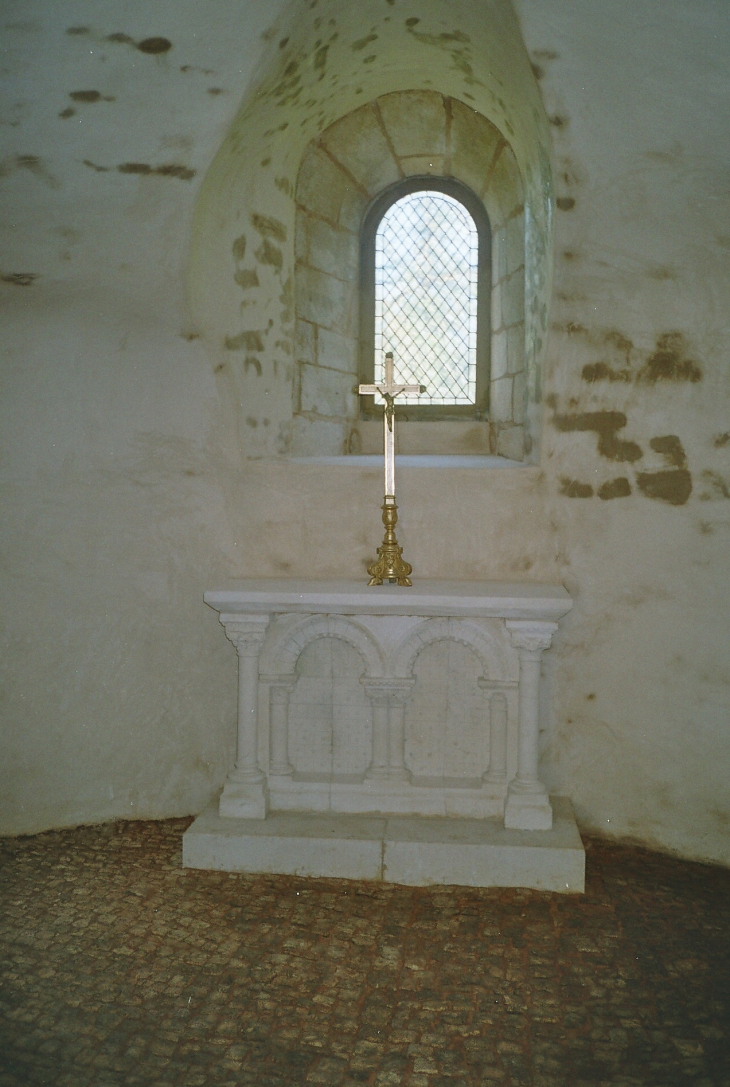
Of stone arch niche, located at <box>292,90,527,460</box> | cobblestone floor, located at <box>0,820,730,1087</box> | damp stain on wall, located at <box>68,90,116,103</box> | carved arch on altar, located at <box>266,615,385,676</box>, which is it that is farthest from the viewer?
stone arch niche, located at <box>292,90,527,460</box>

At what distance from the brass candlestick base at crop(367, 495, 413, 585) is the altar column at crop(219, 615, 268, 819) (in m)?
0.58

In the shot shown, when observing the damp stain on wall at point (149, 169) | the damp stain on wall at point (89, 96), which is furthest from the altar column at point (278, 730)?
the damp stain on wall at point (89, 96)

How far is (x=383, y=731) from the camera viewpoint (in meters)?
4.45

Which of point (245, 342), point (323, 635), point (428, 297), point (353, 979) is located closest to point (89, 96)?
point (245, 342)

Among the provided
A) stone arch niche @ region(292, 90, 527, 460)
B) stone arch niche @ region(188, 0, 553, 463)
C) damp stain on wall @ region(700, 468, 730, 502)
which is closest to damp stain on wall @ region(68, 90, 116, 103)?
stone arch niche @ region(188, 0, 553, 463)

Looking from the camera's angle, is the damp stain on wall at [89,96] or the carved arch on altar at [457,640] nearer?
the damp stain on wall at [89,96]

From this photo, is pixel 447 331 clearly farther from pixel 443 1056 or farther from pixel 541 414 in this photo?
pixel 443 1056

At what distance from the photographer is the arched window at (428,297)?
5934 millimetres

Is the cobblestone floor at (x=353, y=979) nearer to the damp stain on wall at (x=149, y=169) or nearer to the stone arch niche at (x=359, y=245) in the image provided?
the stone arch niche at (x=359, y=245)

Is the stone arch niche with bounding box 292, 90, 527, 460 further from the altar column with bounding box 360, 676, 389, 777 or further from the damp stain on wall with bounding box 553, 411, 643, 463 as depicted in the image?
the altar column with bounding box 360, 676, 389, 777

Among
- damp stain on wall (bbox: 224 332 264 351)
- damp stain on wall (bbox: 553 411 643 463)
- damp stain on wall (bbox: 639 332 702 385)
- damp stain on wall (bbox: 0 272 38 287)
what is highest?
damp stain on wall (bbox: 0 272 38 287)

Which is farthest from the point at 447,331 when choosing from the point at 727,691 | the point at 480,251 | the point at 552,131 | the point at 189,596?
the point at 727,691

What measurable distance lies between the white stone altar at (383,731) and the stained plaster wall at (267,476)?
0.39 meters

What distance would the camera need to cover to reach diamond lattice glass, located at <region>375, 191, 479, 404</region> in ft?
19.5
